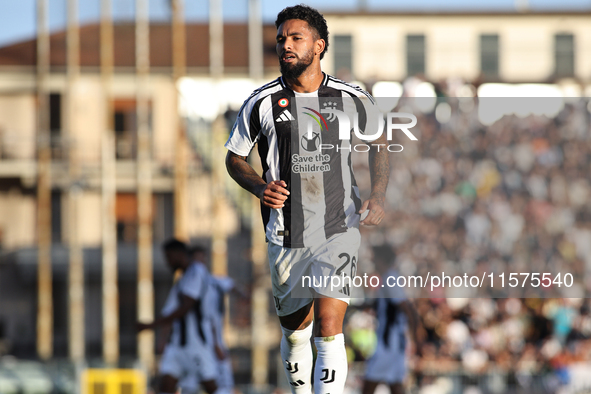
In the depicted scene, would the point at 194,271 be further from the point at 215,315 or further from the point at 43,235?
the point at 43,235

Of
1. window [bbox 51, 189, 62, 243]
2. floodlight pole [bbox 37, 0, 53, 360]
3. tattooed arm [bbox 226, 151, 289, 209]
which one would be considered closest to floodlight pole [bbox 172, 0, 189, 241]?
floodlight pole [bbox 37, 0, 53, 360]

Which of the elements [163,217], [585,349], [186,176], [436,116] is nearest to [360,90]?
[585,349]

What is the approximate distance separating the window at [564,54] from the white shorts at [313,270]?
22.1 m

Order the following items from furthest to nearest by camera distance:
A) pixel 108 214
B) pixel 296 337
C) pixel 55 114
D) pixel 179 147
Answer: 1. pixel 55 114
2. pixel 108 214
3. pixel 179 147
4. pixel 296 337

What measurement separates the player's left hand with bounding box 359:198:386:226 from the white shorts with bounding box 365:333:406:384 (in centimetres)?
654

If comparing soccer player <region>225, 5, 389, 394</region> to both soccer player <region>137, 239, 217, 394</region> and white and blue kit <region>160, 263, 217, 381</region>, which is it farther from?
white and blue kit <region>160, 263, 217, 381</region>

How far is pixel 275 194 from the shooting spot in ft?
15.0

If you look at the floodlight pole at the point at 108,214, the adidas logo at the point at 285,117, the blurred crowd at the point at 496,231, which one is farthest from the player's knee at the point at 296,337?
the floodlight pole at the point at 108,214

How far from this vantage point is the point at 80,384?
1309cm

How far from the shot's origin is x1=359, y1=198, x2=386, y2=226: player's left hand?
471 cm

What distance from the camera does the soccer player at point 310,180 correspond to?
4.80 metres

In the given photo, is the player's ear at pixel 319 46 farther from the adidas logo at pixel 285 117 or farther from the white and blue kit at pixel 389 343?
the white and blue kit at pixel 389 343

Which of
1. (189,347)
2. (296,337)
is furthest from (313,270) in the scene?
(189,347)

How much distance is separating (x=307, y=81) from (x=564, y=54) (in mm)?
23651
